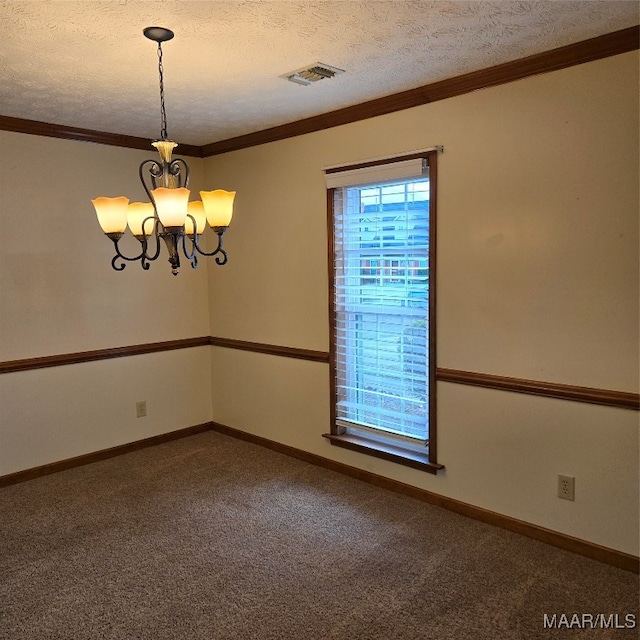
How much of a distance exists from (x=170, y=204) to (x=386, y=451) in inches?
82.4

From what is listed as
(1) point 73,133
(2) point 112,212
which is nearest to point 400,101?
(2) point 112,212

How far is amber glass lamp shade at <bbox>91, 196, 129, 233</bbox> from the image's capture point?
241 centimetres

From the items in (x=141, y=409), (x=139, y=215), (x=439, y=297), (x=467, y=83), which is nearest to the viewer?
(x=139, y=215)

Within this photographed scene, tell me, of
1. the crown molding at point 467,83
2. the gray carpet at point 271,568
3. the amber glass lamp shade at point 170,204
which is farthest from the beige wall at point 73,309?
the amber glass lamp shade at point 170,204

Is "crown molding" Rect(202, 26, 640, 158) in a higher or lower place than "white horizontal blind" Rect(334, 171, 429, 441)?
higher

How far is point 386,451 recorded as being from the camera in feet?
11.6

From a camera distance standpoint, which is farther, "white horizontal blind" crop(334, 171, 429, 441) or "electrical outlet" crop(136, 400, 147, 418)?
"electrical outlet" crop(136, 400, 147, 418)

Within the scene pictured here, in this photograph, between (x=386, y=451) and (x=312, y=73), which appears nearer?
(x=312, y=73)

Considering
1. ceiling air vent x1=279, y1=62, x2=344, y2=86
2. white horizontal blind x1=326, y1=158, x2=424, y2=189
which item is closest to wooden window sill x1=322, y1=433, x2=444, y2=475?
white horizontal blind x1=326, y1=158, x2=424, y2=189

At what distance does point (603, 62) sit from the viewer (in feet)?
8.29

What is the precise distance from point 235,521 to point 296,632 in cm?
104

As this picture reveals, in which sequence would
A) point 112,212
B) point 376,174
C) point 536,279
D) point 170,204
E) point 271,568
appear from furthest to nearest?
1. point 376,174
2. point 536,279
3. point 271,568
4. point 112,212
5. point 170,204

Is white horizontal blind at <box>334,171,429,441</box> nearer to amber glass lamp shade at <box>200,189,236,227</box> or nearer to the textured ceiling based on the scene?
the textured ceiling

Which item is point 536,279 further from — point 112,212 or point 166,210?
point 112,212
